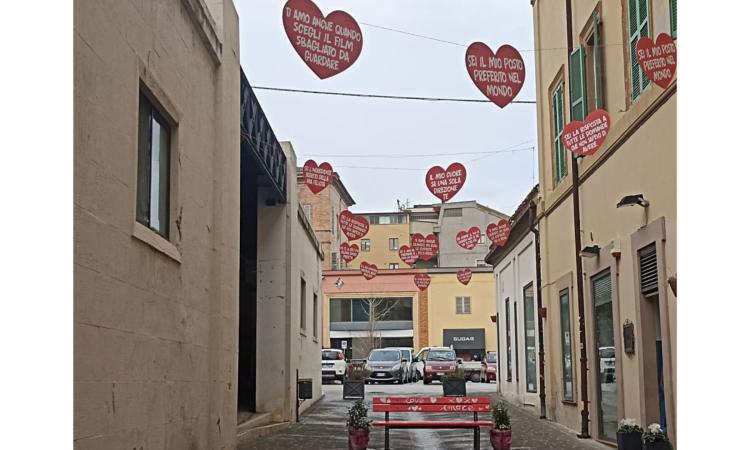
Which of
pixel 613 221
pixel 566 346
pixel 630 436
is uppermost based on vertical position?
pixel 613 221

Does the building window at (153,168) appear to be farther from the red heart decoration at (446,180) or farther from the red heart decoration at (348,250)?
the red heart decoration at (348,250)

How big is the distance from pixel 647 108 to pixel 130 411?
22.7ft

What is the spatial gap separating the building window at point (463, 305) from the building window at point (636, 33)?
44650mm

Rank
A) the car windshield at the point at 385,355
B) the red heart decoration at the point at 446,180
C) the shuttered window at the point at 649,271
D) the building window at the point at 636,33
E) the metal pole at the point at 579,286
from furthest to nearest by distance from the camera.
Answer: the car windshield at the point at 385,355 → the red heart decoration at the point at 446,180 → the metal pole at the point at 579,286 → the building window at the point at 636,33 → the shuttered window at the point at 649,271

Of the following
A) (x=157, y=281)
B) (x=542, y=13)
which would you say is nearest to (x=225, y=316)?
(x=157, y=281)

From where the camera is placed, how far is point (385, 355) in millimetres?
40719

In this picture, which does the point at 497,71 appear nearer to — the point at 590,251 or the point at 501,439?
the point at 590,251

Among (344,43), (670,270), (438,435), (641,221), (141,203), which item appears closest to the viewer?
(141,203)

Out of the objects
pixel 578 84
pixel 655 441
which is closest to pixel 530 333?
pixel 578 84

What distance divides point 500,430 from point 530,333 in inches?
417

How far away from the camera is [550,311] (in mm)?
19016

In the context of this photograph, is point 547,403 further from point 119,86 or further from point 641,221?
point 119,86

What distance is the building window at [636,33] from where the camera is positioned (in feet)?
37.9

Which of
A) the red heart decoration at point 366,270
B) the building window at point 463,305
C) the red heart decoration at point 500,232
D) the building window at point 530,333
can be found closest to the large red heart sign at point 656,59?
the building window at point 530,333
